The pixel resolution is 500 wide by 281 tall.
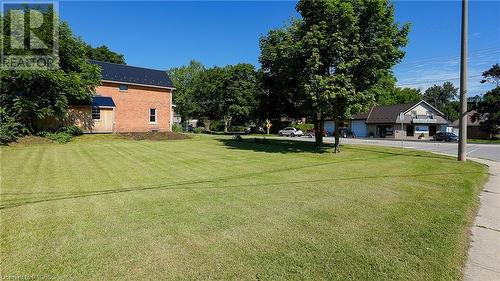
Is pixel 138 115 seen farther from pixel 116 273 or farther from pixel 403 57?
pixel 116 273

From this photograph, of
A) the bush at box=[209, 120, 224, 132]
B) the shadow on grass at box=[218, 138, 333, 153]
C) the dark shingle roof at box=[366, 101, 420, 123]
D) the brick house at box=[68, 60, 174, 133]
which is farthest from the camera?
the bush at box=[209, 120, 224, 132]

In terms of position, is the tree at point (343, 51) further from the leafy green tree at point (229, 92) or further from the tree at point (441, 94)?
the tree at point (441, 94)

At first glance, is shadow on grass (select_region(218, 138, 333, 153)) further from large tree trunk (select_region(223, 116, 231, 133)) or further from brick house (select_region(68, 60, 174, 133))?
large tree trunk (select_region(223, 116, 231, 133))

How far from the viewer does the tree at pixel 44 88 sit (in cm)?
1955

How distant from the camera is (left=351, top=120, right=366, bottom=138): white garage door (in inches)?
2333

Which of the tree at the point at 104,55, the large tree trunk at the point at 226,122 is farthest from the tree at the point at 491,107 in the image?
the tree at the point at 104,55

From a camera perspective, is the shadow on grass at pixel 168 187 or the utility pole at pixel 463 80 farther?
the utility pole at pixel 463 80

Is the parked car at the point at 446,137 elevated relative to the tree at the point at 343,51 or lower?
lower

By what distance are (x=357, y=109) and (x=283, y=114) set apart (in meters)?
10.4

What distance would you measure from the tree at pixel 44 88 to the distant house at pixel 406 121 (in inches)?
1863

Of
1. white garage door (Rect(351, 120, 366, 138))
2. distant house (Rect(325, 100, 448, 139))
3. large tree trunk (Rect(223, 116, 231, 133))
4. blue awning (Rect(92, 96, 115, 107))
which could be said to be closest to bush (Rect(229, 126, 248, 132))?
large tree trunk (Rect(223, 116, 231, 133))

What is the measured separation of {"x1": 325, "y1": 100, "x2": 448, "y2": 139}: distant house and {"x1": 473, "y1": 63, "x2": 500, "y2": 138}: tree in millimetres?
7387

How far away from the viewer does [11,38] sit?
1962 cm

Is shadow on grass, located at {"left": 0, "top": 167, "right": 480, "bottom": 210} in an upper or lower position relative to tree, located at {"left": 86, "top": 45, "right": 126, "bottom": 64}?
lower
